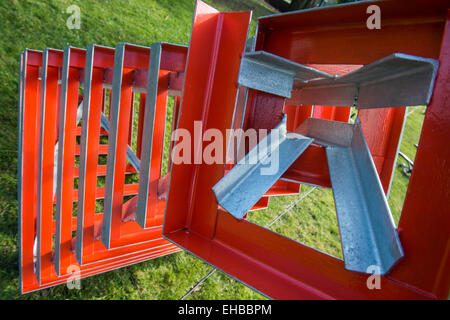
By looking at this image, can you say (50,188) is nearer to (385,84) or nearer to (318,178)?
(318,178)

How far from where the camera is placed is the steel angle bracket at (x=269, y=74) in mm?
1243

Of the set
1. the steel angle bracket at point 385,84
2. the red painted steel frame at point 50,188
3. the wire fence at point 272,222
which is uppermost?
the steel angle bracket at point 385,84

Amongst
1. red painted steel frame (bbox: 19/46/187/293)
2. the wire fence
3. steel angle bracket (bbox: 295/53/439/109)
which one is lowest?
the wire fence

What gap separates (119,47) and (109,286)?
2.45 meters

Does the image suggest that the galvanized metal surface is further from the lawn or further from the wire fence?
the wire fence

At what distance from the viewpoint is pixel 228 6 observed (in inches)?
404

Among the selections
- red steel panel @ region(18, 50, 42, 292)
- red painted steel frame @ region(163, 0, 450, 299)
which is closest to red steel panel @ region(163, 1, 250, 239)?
red painted steel frame @ region(163, 0, 450, 299)

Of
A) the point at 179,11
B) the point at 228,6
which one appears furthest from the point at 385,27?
the point at 228,6

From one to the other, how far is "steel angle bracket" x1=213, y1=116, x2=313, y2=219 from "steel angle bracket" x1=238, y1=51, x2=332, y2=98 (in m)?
0.19

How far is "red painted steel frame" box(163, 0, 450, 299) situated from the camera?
0.88 meters

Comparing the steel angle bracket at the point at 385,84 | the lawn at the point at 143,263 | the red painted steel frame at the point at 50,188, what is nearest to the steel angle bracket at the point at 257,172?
the steel angle bracket at the point at 385,84

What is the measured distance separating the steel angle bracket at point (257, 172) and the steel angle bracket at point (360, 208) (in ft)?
0.48

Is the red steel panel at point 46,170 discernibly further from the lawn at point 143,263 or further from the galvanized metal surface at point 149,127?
the galvanized metal surface at point 149,127
